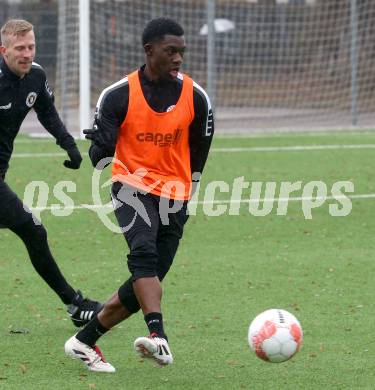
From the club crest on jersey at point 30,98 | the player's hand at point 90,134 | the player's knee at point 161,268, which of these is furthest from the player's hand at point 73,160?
the player's knee at point 161,268

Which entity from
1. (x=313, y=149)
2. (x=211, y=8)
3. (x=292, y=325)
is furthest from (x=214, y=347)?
(x=211, y=8)

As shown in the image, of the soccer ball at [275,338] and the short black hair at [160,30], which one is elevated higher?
the short black hair at [160,30]

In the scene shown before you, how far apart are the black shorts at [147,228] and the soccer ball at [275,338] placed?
653 mm

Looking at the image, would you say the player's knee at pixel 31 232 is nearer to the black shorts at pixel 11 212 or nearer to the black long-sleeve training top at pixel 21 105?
the black shorts at pixel 11 212

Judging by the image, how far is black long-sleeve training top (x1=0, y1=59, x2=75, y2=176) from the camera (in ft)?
24.0

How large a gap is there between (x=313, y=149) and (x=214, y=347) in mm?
11391

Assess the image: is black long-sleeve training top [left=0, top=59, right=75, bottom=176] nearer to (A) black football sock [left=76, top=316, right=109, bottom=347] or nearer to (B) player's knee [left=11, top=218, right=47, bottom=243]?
(B) player's knee [left=11, top=218, right=47, bottom=243]

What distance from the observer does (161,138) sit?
621 centimetres

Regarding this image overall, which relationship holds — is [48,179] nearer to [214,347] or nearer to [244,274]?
[244,274]

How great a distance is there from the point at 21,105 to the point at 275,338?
2.65 m

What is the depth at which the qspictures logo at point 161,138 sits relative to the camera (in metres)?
6.18

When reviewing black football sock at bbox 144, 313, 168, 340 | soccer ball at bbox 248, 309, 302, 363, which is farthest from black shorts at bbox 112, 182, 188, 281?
soccer ball at bbox 248, 309, 302, 363

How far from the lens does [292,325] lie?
19.2 ft

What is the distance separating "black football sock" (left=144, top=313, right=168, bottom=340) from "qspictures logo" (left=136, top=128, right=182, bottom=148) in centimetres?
99
